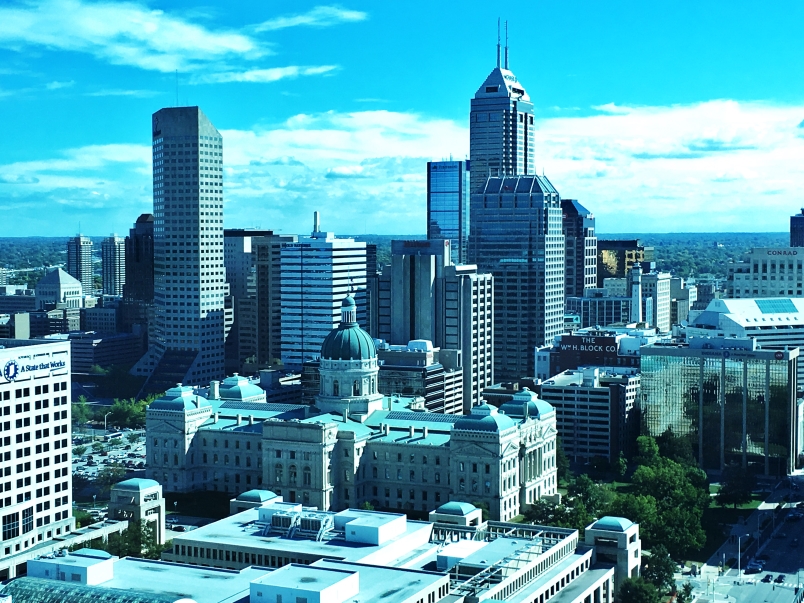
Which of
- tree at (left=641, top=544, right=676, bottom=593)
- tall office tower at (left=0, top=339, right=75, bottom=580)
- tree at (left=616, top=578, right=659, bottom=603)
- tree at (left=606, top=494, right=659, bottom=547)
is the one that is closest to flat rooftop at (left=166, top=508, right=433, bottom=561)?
tall office tower at (left=0, top=339, right=75, bottom=580)

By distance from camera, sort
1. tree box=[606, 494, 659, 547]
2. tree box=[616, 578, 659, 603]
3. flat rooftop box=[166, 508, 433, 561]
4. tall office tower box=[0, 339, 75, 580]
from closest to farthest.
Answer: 1. flat rooftop box=[166, 508, 433, 561]
2. tree box=[616, 578, 659, 603]
3. tall office tower box=[0, 339, 75, 580]
4. tree box=[606, 494, 659, 547]

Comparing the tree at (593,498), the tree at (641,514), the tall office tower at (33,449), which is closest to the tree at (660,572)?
the tree at (641,514)

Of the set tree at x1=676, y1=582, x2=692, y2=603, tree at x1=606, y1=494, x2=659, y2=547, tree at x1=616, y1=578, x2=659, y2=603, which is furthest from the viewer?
tree at x1=606, y1=494, x2=659, y2=547

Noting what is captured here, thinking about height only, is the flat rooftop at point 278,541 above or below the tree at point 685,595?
above

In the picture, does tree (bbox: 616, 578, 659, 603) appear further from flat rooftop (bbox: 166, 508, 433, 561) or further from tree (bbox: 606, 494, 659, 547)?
tree (bbox: 606, 494, 659, 547)

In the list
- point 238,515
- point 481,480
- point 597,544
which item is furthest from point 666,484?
point 238,515

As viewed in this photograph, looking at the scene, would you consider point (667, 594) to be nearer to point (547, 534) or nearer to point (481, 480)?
point (547, 534)

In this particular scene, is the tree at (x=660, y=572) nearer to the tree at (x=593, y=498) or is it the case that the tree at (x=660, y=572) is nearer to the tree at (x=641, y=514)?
the tree at (x=641, y=514)
